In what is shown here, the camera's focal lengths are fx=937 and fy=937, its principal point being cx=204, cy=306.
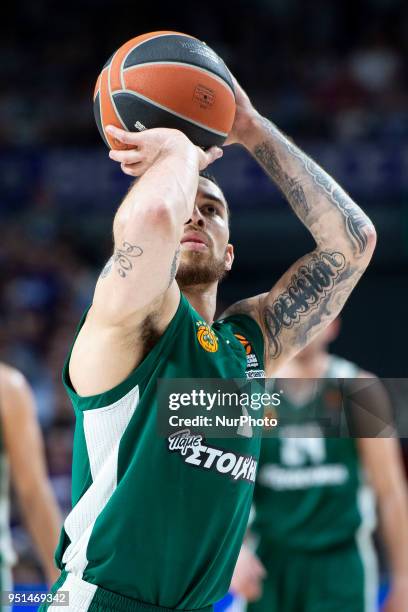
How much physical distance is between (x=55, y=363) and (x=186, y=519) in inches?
336

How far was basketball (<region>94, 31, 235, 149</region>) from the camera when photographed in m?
2.96

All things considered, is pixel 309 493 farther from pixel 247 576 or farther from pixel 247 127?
pixel 247 127

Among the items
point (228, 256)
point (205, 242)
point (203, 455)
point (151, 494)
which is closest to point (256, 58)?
point (228, 256)

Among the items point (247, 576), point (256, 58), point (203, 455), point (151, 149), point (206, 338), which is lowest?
point (203, 455)

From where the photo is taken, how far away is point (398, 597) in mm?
5168

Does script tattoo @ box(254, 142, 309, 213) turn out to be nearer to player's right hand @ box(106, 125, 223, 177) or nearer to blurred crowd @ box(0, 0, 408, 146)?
player's right hand @ box(106, 125, 223, 177)

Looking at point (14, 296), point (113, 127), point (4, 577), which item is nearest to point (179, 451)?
point (113, 127)

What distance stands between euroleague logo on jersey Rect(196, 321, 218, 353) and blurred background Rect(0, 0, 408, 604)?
7.87 metres

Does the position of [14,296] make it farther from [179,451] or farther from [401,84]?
[179,451]

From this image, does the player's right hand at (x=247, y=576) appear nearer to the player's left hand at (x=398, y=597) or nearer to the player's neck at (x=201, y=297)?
the player's left hand at (x=398, y=597)

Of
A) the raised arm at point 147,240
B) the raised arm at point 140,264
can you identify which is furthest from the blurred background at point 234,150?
the raised arm at point 147,240

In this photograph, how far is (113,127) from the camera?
2.92 m

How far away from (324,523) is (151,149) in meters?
3.17

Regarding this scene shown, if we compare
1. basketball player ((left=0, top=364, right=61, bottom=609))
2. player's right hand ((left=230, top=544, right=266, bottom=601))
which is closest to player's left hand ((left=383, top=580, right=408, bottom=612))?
player's right hand ((left=230, top=544, right=266, bottom=601))
